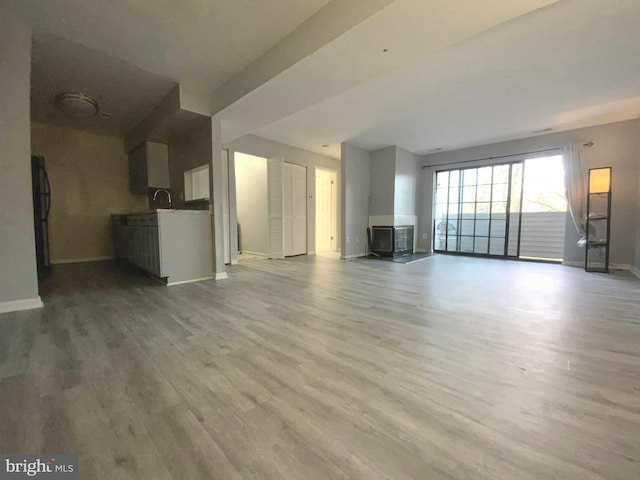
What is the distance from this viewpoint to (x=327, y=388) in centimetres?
130

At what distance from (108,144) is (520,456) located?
294 inches

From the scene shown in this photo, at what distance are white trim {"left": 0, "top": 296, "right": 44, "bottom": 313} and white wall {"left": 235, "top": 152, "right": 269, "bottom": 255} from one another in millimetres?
3841

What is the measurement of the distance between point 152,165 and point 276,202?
2.42 meters

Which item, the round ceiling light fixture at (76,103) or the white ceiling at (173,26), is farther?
the round ceiling light fixture at (76,103)

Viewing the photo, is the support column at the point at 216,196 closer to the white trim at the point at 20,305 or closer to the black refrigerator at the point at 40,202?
the white trim at the point at 20,305

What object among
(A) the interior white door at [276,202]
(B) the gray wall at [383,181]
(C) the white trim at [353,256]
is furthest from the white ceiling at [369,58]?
(C) the white trim at [353,256]

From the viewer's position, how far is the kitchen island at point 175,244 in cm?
338

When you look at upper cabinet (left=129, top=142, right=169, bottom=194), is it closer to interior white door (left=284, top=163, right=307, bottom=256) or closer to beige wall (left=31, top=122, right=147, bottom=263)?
beige wall (left=31, top=122, right=147, bottom=263)

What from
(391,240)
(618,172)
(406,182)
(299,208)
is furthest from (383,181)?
(618,172)

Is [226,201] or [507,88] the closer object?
[507,88]

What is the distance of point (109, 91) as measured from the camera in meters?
3.48

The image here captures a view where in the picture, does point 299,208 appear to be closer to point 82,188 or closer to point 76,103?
point 76,103

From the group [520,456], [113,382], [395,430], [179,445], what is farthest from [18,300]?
[520,456]

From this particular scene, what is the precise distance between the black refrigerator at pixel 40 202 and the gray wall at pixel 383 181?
6131 mm
